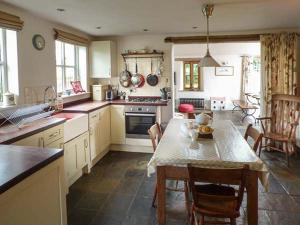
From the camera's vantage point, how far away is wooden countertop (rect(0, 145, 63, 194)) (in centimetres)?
128

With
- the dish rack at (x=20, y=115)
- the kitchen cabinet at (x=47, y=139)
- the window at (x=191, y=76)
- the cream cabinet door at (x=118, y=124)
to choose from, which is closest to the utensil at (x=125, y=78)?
the cream cabinet door at (x=118, y=124)

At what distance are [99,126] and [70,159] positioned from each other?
3.58 feet

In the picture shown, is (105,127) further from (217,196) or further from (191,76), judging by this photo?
(191,76)

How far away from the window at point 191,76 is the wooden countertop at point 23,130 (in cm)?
887

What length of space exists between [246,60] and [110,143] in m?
7.77

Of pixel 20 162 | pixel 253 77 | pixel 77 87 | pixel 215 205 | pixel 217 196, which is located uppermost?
pixel 253 77

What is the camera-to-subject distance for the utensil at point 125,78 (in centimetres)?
518

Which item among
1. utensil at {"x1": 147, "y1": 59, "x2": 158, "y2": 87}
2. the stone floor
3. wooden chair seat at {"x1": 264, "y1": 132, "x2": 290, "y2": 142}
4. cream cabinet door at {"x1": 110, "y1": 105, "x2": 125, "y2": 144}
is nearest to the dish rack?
the stone floor

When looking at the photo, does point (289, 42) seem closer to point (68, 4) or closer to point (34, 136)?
point (68, 4)

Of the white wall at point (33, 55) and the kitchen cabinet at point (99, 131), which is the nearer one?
the white wall at point (33, 55)

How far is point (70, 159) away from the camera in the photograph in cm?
325

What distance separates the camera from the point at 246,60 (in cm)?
1057

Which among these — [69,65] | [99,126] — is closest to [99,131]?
[99,126]

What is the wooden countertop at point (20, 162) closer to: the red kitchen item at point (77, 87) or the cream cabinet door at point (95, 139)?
the cream cabinet door at point (95, 139)
